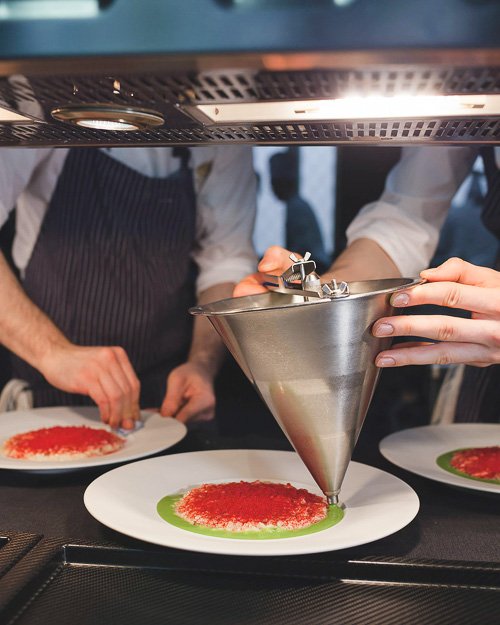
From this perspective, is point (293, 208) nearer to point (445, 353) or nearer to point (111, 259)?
point (111, 259)

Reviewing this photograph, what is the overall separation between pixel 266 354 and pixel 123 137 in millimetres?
418

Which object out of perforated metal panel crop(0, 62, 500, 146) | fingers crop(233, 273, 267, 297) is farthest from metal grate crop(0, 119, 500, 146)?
fingers crop(233, 273, 267, 297)

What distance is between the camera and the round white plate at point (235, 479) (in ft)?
2.94

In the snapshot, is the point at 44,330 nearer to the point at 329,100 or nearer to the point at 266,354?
the point at 266,354

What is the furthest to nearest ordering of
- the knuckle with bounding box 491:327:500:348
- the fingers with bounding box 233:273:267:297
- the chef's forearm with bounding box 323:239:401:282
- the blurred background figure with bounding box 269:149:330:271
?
1. the blurred background figure with bounding box 269:149:330:271
2. the chef's forearm with bounding box 323:239:401:282
3. the fingers with bounding box 233:273:267:297
4. the knuckle with bounding box 491:327:500:348

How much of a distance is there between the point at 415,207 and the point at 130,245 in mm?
813

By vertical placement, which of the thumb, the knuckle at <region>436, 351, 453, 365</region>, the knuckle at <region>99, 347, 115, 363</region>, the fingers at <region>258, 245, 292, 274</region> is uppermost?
the fingers at <region>258, 245, 292, 274</region>

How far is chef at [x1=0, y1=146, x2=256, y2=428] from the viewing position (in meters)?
2.02

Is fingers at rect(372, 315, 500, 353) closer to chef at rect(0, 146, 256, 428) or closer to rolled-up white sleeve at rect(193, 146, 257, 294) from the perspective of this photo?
chef at rect(0, 146, 256, 428)

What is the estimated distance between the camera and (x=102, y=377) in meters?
1.59

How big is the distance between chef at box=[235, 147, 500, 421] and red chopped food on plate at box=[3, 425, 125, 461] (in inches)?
15.9

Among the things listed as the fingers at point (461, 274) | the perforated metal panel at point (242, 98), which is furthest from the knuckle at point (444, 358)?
the perforated metal panel at point (242, 98)

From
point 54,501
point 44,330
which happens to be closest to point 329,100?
point 54,501

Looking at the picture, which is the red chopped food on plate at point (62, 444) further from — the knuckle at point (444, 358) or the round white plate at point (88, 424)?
the knuckle at point (444, 358)
